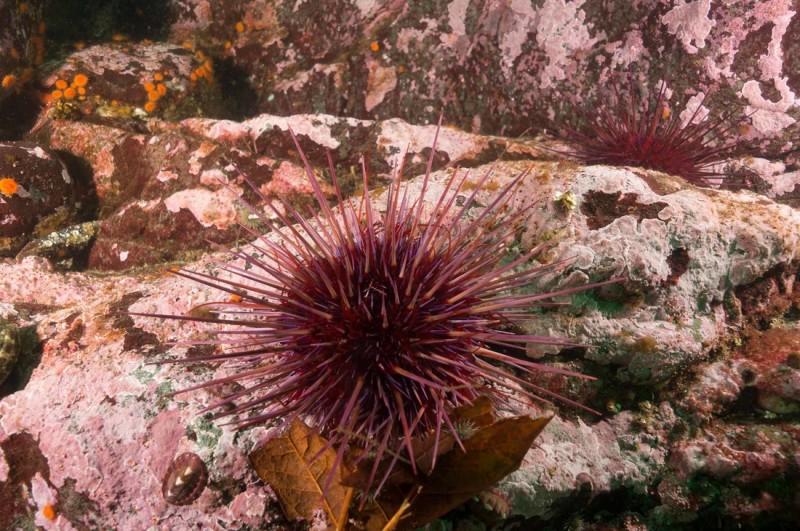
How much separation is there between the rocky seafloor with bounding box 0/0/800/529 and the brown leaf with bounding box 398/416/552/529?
0.73 feet

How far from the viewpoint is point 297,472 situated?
5.42 feet

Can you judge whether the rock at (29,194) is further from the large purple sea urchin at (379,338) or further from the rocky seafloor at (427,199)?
the large purple sea urchin at (379,338)

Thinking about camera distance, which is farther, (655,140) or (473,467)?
(655,140)

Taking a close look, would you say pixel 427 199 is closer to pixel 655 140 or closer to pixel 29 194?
pixel 655 140

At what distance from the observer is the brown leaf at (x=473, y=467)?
4.82 feet

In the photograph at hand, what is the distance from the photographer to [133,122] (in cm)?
393

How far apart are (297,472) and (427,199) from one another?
1.61m

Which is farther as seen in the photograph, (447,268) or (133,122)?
(133,122)

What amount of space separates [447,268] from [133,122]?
3.64 metres

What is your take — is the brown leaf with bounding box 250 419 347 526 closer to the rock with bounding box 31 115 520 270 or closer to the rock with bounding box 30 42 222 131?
the rock with bounding box 31 115 520 270

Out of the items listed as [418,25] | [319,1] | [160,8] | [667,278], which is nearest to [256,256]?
[667,278]

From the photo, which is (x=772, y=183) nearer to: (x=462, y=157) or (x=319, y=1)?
(x=462, y=157)

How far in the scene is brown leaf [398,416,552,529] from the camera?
1.47 meters

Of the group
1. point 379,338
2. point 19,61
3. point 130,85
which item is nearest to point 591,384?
point 379,338
